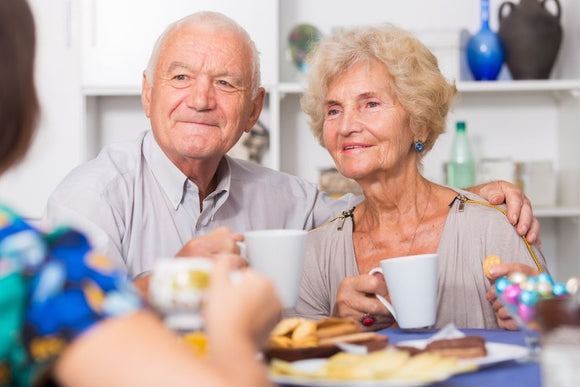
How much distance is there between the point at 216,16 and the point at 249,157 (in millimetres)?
1283

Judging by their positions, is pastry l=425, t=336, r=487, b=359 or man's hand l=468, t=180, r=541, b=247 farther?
man's hand l=468, t=180, r=541, b=247

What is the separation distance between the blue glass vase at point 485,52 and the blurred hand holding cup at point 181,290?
2.69 meters

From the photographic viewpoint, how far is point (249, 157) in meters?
3.37

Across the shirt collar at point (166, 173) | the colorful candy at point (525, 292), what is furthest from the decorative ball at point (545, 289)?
the shirt collar at point (166, 173)

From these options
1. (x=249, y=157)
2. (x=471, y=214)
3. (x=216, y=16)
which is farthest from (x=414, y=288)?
(x=249, y=157)

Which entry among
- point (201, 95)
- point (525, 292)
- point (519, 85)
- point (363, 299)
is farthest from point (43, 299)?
point (519, 85)

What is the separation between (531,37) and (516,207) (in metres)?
1.66

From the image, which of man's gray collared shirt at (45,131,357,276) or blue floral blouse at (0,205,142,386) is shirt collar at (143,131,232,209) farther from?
blue floral blouse at (0,205,142,386)

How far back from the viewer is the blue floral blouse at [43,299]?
654 mm

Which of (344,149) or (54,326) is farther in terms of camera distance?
(344,149)

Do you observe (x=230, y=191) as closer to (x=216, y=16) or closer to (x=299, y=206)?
(x=299, y=206)

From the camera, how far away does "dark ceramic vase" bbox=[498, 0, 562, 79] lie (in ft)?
10.8

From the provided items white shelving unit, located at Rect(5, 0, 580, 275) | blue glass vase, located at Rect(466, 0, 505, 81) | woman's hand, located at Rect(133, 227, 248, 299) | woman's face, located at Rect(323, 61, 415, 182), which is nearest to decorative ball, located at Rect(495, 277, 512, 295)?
woman's hand, located at Rect(133, 227, 248, 299)

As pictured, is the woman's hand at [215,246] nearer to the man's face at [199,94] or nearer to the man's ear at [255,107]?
the man's face at [199,94]
